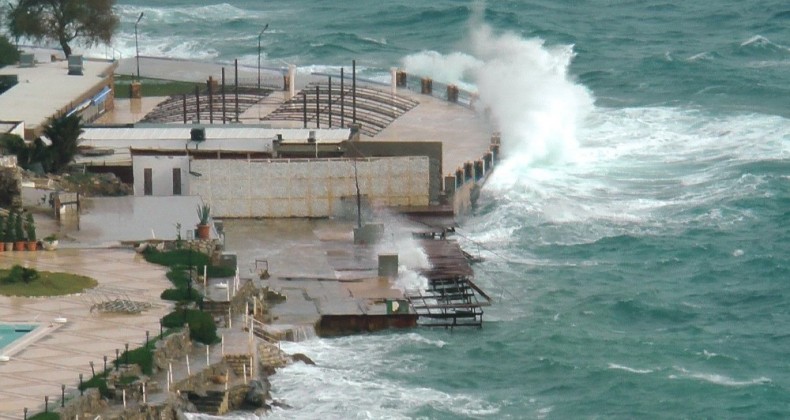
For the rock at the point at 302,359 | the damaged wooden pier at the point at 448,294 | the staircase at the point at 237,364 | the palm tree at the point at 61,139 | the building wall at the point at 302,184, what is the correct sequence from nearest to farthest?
1. the staircase at the point at 237,364
2. the rock at the point at 302,359
3. the damaged wooden pier at the point at 448,294
4. the building wall at the point at 302,184
5. the palm tree at the point at 61,139

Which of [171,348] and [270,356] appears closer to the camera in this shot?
[171,348]

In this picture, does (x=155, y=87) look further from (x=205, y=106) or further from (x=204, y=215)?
(x=204, y=215)

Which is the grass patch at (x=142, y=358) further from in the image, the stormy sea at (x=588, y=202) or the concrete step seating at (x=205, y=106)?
the concrete step seating at (x=205, y=106)

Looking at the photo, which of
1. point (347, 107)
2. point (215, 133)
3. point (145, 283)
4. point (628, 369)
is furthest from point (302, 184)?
point (347, 107)

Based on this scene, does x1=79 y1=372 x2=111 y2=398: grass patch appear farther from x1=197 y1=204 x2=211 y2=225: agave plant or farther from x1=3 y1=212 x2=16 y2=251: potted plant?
x1=197 y1=204 x2=211 y2=225: agave plant

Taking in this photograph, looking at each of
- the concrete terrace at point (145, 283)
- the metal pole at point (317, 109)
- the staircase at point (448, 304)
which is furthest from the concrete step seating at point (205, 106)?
the staircase at point (448, 304)
